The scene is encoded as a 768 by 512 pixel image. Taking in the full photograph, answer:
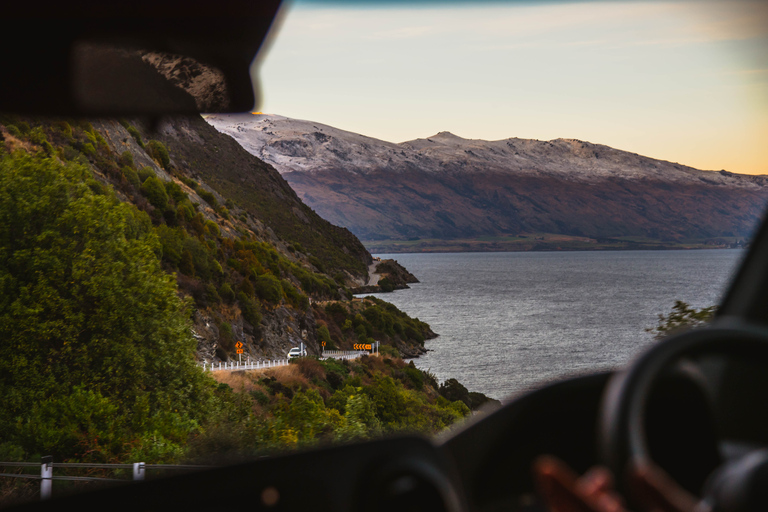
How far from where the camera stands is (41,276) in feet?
96.3

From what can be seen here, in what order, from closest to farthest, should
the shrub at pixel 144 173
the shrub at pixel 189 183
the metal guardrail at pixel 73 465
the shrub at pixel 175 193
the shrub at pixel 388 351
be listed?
the metal guardrail at pixel 73 465 → the shrub at pixel 144 173 → the shrub at pixel 175 193 → the shrub at pixel 189 183 → the shrub at pixel 388 351

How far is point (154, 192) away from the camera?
191 feet

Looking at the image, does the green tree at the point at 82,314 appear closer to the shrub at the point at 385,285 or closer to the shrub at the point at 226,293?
the shrub at the point at 226,293

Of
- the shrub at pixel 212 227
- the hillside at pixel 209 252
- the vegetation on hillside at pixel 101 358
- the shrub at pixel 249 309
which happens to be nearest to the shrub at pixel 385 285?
the hillside at pixel 209 252

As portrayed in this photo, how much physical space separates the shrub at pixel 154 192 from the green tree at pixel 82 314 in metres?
25.3

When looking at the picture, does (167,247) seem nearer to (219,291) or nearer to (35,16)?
(219,291)

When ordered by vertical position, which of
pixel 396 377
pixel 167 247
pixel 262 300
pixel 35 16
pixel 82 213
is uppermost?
pixel 35 16

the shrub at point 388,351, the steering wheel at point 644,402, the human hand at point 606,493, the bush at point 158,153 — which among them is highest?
the bush at point 158,153

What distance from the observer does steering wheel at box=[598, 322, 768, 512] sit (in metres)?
1.31

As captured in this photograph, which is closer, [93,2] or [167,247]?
[93,2]

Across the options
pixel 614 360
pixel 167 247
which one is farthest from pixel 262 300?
pixel 614 360

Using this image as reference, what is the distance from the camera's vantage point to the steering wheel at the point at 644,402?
131 centimetres

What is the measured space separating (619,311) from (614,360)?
33308 mm

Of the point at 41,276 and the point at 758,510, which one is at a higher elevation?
the point at 758,510
